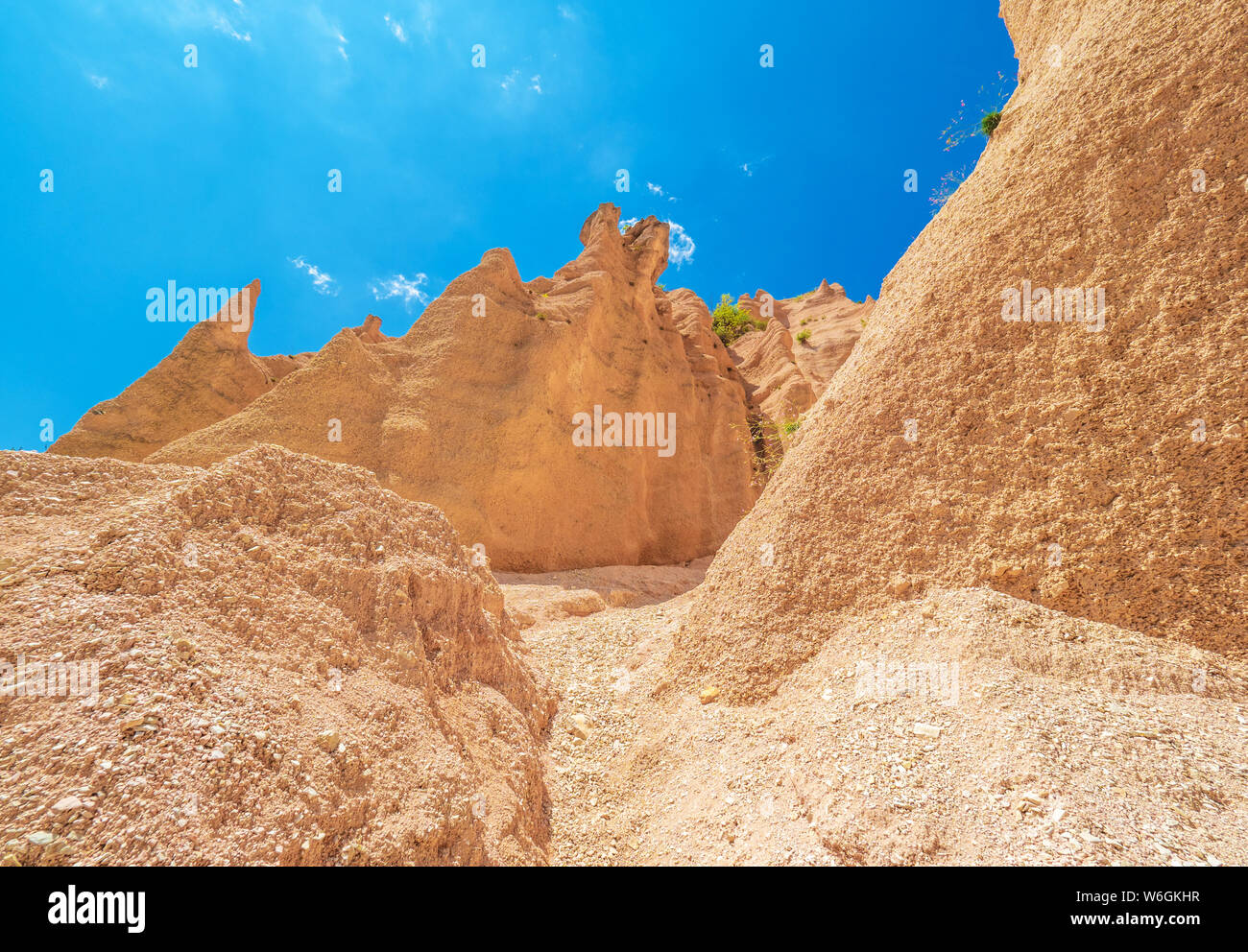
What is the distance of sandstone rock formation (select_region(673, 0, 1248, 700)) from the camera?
11.8 ft

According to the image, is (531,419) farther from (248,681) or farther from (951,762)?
(951,762)

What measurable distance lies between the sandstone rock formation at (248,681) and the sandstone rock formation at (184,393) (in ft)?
31.3

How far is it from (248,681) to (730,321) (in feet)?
93.2

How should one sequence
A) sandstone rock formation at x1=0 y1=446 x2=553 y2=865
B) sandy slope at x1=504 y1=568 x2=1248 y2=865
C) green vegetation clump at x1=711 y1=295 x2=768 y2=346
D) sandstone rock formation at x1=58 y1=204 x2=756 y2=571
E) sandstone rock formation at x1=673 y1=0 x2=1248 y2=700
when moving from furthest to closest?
green vegetation clump at x1=711 y1=295 x2=768 y2=346
sandstone rock formation at x1=58 y1=204 x2=756 y2=571
sandstone rock formation at x1=673 y1=0 x2=1248 y2=700
sandy slope at x1=504 y1=568 x2=1248 y2=865
sandstone rock formation at x1=0 y1=446 x2=553 y2=865

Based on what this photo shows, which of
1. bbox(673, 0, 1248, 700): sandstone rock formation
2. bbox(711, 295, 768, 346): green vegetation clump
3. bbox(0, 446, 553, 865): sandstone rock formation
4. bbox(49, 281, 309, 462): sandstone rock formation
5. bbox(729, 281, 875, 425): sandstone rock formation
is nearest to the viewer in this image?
bbox(0, 446, 553, 865): sandstone rock formation

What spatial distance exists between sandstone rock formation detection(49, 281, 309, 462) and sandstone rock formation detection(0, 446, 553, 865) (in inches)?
375

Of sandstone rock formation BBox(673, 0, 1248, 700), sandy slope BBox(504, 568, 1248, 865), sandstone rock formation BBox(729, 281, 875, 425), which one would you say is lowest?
sandy slope BBox(504, 568, 1248, 865)

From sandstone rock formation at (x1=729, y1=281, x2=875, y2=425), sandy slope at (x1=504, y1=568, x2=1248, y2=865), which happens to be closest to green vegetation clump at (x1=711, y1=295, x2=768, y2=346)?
sandstone rock formation at (x1=729, y1=281, x2=875, y2=425)

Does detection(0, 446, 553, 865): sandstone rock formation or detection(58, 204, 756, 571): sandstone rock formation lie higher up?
detection(58, 204, 756, 571): sandstone rock formation

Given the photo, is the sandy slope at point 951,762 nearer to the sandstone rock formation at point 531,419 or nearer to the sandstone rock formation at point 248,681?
the sandstone rock formation at point 248,681

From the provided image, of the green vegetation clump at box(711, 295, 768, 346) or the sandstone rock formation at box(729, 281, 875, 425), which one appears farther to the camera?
the green vegetation clump at box(711, 295, 768, 346)

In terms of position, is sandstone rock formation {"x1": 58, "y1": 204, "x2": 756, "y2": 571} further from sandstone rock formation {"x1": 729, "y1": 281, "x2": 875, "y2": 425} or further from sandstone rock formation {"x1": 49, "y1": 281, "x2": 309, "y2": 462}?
sandstone rock formation {"x1": 729, "y1": 281, "x2": 875, "y2": 425}

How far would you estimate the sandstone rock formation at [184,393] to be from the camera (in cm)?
1111

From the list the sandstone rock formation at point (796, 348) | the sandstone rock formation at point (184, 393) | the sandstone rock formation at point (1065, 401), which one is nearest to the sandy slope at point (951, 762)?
the sandstone rock formation at point (1065, 401)
